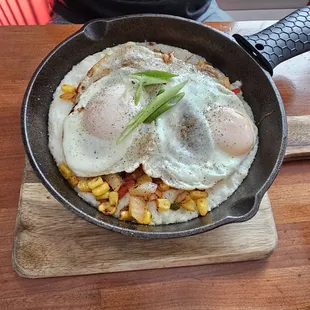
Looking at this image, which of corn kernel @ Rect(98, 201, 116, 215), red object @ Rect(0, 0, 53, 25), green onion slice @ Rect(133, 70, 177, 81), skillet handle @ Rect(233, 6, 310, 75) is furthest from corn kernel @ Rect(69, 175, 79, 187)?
red object @ Rect(0, 0, 53, 25)

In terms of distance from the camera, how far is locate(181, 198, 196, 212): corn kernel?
1671mm

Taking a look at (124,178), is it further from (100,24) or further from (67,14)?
(67,14)

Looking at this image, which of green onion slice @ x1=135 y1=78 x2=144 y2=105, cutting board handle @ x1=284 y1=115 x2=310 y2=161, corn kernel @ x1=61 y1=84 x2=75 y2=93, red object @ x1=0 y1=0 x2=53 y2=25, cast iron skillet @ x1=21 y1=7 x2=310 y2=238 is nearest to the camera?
cast iron skillet @ x1=21 y1=7 x2=310 y2=238

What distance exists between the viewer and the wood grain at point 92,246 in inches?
63.8

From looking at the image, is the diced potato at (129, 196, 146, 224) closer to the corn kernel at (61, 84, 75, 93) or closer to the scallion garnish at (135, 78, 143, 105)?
the scallion garnish at (135, 78, 143, 105)

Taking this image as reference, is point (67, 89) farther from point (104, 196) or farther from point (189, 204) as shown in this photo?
point (189, 204)

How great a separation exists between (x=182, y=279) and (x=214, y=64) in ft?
3.12

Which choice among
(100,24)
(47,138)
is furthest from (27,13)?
(47,138)

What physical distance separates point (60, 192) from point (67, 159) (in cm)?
14

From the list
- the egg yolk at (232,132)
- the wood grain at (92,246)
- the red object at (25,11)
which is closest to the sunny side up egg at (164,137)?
the egg yolk at (232,132)

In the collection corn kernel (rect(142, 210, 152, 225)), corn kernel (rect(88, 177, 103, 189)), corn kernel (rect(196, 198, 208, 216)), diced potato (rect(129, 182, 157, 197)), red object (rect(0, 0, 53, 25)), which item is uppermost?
red object (rect(0, 0, 53, 25))

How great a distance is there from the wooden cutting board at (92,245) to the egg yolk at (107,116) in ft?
1.04

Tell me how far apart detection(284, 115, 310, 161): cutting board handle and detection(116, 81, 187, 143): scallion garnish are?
592 mm

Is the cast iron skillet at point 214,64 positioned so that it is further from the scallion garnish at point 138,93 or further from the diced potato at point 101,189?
the scallion garnish at point 138,93
